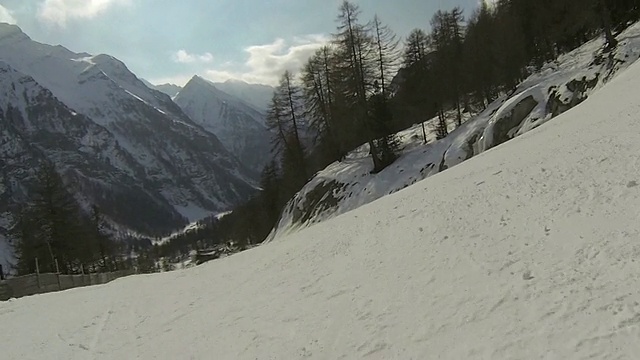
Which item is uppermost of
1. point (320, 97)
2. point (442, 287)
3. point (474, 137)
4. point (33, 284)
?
point (320, 97)

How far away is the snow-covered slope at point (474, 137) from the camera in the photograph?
23.2m

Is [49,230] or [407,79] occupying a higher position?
[407,79]

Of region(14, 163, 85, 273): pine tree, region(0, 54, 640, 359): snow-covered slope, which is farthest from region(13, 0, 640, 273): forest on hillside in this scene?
region(0, 54, 640, 359): snow-covered slope

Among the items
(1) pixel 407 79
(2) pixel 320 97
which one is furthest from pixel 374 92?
(1) pixel 407 79

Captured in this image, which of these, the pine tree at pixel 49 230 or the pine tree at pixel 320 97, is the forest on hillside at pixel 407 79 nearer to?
the pine tree at pixel 320 97

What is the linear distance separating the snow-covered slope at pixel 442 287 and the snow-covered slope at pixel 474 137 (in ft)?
28.6

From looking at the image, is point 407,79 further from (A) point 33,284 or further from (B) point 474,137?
(A) point 33,284

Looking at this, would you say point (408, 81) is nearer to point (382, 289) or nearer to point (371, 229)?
point (371, 229)

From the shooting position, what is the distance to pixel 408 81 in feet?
179

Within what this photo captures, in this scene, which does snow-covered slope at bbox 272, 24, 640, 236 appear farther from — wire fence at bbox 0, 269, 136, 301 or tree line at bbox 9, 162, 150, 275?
wire fence at bbox 0, 269, 136, 301

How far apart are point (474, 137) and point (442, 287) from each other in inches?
847

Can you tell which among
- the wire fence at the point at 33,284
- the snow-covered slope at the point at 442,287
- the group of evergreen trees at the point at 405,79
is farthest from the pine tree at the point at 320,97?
the snow-covered slope at the point at 442,287

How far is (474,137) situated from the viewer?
27.3 m

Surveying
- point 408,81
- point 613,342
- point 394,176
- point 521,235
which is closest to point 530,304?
point 613,342
